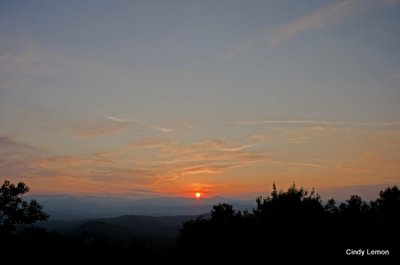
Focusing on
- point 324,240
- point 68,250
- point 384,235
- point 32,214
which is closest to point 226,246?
point 324,240

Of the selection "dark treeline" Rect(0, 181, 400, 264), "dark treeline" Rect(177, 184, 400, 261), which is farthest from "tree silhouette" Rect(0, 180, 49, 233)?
"dark treeline" Rect(177, 184, 400, 261)

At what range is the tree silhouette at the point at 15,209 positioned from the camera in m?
49.6

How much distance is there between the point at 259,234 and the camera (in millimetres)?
34031

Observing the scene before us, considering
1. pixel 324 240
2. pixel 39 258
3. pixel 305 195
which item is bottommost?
pixel 39 258

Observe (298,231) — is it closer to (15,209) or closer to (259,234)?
(259,234)

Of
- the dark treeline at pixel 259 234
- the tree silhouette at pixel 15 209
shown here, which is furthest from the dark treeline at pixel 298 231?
the tree silhouette at pixel 15 209

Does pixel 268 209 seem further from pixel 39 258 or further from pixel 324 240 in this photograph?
pixel 39 258

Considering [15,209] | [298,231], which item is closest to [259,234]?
[298,231]

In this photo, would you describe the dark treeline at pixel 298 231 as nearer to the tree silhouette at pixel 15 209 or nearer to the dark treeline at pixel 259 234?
the dark treeline at pixel 259 234

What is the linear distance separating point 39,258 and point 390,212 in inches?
1521

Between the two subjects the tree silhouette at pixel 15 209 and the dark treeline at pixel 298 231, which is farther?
the tree silhouette at pixel 15 209

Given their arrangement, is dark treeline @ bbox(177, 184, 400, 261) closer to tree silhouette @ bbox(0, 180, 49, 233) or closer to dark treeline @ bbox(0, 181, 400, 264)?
dark treeline @ bbox(0, 181, 400, 264)

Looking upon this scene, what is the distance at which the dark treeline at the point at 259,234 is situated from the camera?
102ft

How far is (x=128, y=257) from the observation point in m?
42.3
